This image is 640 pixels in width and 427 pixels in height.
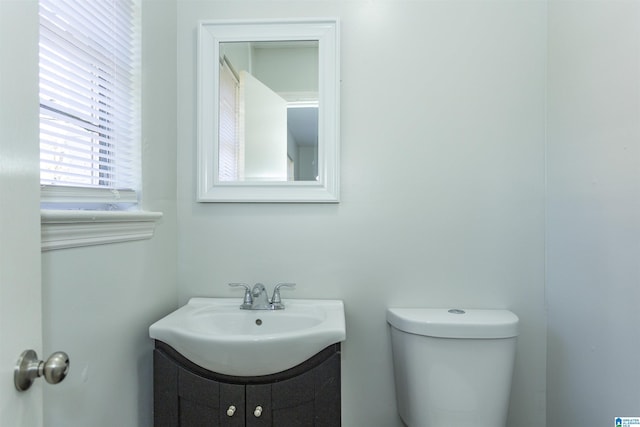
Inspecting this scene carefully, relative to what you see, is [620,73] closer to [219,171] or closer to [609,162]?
[609,162]

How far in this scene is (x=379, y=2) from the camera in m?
1.32

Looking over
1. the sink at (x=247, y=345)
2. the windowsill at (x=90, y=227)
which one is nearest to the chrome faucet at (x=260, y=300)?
the sink at (x=247, y=345)

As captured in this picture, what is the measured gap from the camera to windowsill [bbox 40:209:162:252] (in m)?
0.73

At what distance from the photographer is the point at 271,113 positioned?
1323 mm

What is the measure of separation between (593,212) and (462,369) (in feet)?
2.15

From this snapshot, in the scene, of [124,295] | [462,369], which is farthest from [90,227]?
[462,369]

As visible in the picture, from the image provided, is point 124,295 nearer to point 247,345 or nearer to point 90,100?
point 247,345

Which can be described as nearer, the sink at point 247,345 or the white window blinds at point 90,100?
the white window blinds at point 90,100

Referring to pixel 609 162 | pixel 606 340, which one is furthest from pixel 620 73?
pixel 606 340

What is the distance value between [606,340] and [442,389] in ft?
1.67

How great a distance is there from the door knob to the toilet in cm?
98

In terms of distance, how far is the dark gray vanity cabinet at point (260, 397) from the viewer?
38.7 inches

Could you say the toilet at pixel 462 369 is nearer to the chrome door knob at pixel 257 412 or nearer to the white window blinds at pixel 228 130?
the chrome door knob at pixel 257 412

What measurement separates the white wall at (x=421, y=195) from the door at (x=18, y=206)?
796 millimetres
